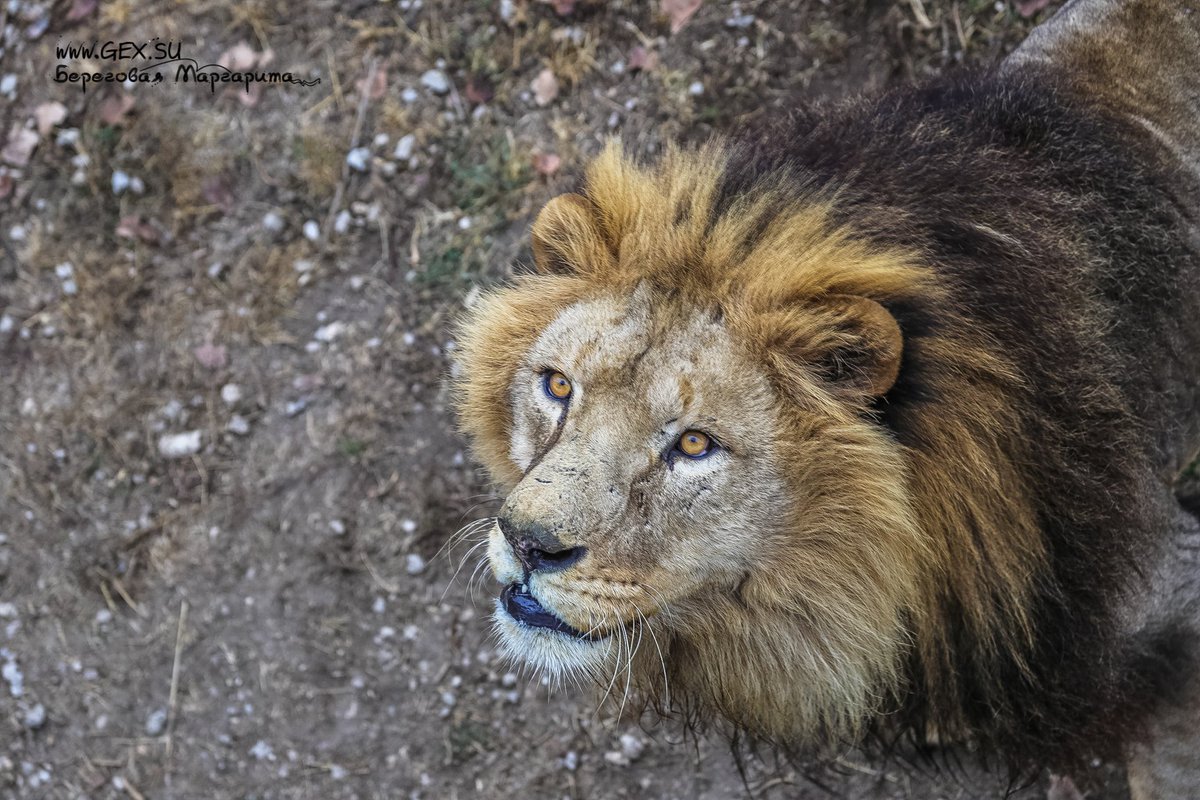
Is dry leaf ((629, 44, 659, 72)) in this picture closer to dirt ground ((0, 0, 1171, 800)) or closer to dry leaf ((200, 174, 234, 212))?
dirt ground ((0, 0, 1171, 800))

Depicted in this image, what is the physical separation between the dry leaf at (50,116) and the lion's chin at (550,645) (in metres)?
4.01

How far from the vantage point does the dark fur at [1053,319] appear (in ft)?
7.29

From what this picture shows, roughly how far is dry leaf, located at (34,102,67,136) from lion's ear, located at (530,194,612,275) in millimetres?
3618

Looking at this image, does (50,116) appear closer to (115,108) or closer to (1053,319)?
(115,108)

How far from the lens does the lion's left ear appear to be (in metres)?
2.00

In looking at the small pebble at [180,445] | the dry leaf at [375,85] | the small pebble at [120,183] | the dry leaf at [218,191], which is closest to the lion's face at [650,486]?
the small pebble at [180,445]

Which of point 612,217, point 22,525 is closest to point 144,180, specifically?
point 22,525

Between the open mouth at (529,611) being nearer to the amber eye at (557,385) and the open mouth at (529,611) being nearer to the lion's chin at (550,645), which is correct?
the lion's chin at (550,645)

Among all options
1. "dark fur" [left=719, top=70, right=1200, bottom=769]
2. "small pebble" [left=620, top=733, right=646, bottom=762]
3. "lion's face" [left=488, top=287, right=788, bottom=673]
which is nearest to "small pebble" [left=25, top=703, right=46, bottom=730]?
"small pebble" [left=620, top=733, right=646, bottom=762]

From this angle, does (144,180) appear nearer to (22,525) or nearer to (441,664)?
(22,525)

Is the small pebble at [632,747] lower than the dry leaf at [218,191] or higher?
lower

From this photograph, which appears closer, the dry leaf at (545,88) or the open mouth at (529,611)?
the open mouth at (529,611)

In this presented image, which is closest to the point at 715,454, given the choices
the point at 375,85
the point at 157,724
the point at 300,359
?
the point at 300,359

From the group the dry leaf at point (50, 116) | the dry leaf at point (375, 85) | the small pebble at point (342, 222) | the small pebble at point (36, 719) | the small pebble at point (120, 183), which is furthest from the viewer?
the dry leaf at point (50, 116)
